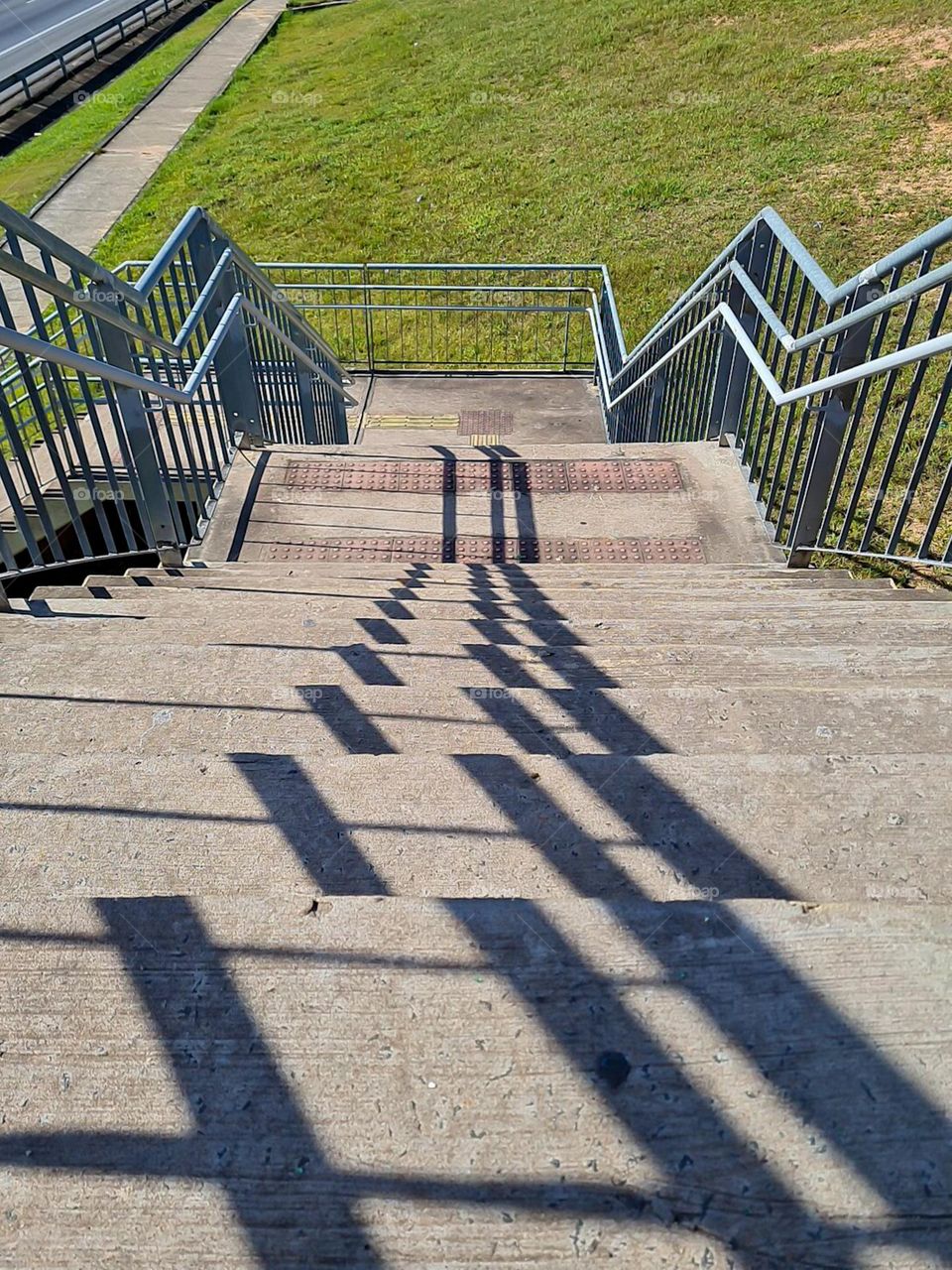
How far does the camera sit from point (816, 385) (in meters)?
3.52

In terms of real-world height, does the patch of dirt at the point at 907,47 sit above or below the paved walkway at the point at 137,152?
above

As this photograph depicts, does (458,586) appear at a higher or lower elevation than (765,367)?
lower

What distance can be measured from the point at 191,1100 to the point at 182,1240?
7.4 inches

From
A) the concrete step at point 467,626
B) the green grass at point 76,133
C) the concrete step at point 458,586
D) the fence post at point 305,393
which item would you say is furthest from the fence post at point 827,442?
the green grass at point 76,133

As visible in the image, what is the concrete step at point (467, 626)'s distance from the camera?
2.92 metres

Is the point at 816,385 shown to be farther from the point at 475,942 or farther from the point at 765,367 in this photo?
the point at 475,942

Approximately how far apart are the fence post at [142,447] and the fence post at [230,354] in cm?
112

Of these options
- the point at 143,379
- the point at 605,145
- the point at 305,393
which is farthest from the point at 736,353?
the point at 605,145

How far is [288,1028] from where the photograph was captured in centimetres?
141

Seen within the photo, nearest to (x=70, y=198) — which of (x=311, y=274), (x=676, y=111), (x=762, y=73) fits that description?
(x=311, y=274)

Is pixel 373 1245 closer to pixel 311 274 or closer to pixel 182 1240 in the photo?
pixel 182 1240

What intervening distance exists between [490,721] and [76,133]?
24.1 metres

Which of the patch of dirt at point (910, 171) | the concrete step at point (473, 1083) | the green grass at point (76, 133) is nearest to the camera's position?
the concrete step at point (473, 1083)

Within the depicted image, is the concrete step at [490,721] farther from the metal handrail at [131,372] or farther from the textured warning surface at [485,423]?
the textured warning surface at [485,423]
